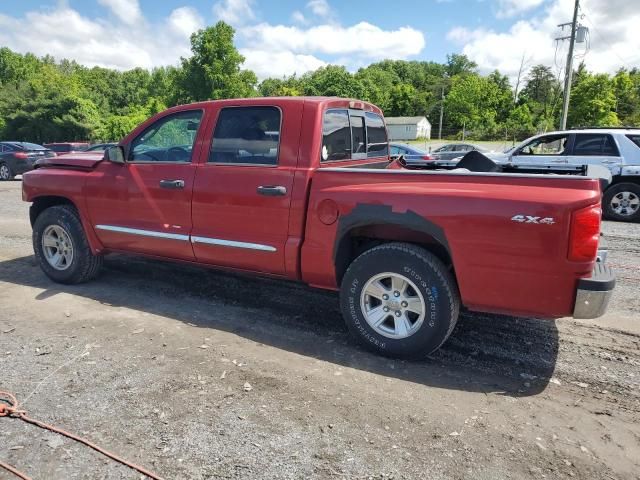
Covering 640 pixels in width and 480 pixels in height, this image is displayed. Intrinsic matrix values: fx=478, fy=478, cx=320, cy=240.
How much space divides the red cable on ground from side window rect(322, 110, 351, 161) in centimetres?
256

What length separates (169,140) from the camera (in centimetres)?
457

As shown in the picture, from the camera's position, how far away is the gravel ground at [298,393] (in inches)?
97.0

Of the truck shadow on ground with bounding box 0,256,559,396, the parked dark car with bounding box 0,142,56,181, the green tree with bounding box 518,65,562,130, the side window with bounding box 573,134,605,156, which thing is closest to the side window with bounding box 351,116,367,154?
the truck shadow on ground with bounding box 0,256,559,396

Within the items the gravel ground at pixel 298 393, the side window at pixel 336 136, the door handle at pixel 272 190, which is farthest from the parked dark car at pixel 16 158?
the door handle at pixel 272 190

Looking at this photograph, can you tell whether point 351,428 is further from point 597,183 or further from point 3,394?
point 3,394

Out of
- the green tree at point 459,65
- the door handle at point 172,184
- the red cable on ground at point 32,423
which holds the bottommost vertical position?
the red cable on ground at point 32,423

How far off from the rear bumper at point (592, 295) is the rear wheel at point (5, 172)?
20920mm

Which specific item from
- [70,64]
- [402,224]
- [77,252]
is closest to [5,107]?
[77,252]

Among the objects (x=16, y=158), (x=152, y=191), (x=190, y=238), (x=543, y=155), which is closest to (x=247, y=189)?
(x=190, y=238)

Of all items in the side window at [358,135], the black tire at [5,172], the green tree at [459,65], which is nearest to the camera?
the side window at [358,135]

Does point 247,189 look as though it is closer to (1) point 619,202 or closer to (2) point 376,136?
(2) point 376,136

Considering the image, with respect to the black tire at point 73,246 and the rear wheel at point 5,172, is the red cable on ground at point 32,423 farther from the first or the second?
the rear wheel at point 5,172

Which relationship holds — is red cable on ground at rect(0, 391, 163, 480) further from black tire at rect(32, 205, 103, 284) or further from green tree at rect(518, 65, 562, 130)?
green tree at rect(518, 65, 562, 130)

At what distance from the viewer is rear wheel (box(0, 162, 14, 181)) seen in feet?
61.0
